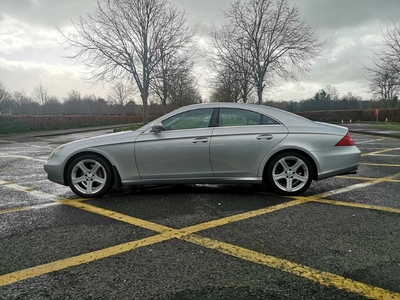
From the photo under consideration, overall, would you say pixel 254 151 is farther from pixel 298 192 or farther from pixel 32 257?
pixel 32 257

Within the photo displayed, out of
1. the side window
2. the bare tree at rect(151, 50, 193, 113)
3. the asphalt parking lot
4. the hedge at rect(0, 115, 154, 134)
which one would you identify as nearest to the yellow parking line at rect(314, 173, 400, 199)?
the asphalt parking lot

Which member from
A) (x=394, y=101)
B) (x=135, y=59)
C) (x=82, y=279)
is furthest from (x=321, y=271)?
(x=394, y=101)

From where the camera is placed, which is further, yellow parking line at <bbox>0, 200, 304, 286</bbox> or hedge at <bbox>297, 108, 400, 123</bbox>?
hedge at <bbox>297, 108, 400, 123</bbox>

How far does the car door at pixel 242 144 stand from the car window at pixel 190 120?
0.24m

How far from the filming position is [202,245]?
2.50m

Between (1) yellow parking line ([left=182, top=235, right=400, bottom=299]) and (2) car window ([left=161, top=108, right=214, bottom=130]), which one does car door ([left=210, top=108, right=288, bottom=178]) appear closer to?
(2) car window ([left=161, top=108, right=214, bottom=130])

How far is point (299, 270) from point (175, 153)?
7.78 feet

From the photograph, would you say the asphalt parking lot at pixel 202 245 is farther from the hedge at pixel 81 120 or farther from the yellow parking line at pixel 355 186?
the hedge at pixel 81 120

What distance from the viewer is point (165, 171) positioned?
3.99 metres

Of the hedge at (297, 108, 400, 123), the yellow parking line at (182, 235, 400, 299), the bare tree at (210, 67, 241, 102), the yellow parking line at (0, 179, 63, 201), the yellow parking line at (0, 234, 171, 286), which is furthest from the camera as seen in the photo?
the hedge at (297, 108, 400, 123)

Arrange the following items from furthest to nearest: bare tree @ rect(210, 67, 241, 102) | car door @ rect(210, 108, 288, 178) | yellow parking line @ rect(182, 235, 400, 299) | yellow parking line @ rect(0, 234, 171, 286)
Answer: bare tree @ rect(210, 67, 241, 102) < car door @ rect(210, 108, 288, 178) < yellow parking line @ rect(0, 234, 171, 286) < yellow parking line @ rect(182, 235, 400, 299)

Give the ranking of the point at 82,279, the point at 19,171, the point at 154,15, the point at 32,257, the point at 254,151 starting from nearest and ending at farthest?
the point at 82,279 → the point at 32,257 → the point at 254,151 → the point at 19,171 → the point at 154,15

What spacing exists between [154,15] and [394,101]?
40.2 m

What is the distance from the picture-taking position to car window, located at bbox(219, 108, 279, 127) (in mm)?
4051
